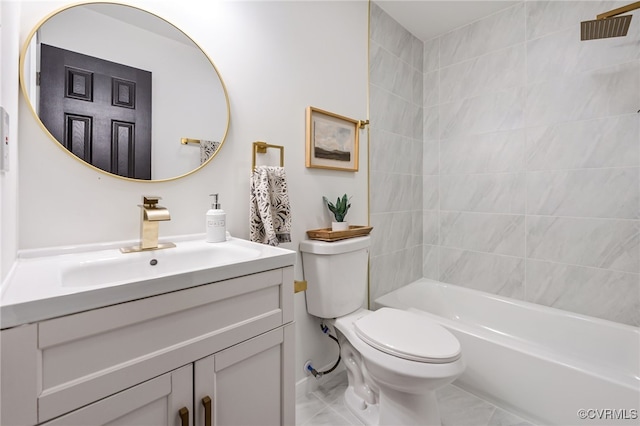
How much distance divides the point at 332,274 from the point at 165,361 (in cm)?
95

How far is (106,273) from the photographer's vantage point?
86 cm

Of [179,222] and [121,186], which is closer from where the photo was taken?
[121,186]

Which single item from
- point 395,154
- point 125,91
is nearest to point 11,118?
point 125,91

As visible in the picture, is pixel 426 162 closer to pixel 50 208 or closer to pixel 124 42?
pixel 124 42

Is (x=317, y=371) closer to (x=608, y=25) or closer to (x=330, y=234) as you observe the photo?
(x=330, y=234)

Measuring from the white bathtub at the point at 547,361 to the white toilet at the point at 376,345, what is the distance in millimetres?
419

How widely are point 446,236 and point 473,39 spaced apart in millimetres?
1549

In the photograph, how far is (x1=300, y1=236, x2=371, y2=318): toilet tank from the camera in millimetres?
1507

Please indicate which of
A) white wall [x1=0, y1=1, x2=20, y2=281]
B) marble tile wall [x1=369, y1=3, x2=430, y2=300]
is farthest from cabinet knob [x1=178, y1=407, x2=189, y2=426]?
marble tile wall [x1=369, y1=3, x2=430, y2=300]

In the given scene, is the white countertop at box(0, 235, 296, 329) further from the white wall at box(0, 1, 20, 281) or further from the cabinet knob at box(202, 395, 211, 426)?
the cabinet knob at box(202, 395, 211, 426)

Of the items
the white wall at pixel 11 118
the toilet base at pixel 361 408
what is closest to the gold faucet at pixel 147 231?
the white wall at pixel 11 118

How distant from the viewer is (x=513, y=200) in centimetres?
203

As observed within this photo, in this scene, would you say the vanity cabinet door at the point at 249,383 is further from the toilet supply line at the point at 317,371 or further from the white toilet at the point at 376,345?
the toilet supply line at the point at 317,371

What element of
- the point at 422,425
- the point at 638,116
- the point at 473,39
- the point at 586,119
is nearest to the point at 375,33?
the point at 473,39
